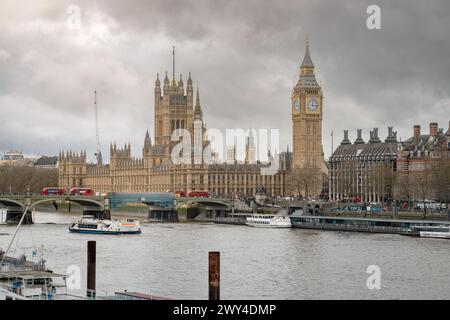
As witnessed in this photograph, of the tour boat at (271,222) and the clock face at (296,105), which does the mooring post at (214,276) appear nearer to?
the tour boat at (271,222)

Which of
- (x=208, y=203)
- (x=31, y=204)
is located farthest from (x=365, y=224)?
(x=31, y=204)

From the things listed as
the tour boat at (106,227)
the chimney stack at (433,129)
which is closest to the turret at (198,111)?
the chimney stack at (433,129)

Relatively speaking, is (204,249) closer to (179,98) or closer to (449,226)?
(449,226)

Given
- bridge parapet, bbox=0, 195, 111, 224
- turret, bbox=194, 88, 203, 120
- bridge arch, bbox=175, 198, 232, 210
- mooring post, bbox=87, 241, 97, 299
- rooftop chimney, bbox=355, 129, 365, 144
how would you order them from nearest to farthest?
mooring post, bbox=87, 241, 97, 299
bridge parapet, bbox=0, 195, 111, 224
bridge arch, bbox=175, 198, 232, 210
rooftop chimney, bbox=355, 129, 365, 144
turret, bbox=194, 88, 203, 120

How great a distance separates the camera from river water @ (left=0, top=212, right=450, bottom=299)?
118 ft

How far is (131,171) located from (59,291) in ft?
304

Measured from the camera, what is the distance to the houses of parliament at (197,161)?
109500 millimetres

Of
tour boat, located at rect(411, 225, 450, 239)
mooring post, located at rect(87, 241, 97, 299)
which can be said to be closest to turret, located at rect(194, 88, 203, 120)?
tour boat, located at rect(411, 225, 450, 239)

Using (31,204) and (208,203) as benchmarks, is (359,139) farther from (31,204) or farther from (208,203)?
(31,204)

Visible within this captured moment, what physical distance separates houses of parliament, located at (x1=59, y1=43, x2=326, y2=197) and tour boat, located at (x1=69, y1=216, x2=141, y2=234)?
3646 cm

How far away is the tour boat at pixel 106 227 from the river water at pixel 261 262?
149cm

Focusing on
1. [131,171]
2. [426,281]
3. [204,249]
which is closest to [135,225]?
[204,249]

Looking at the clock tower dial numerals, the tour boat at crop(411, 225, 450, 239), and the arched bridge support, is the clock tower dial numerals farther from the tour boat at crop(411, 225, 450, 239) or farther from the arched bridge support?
the tour boat at crop(411, 225, 450, 239)

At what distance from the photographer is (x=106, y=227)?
223 ft
